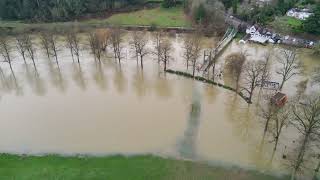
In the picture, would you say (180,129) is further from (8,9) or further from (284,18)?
(8,9)

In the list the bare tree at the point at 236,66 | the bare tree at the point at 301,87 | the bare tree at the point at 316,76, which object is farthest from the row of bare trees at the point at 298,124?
the bare tree at the point at 236,66

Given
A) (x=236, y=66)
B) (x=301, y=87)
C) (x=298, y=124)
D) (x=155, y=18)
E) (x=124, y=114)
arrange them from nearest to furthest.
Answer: (x=298, y=124)
(x=124, y=114)
(x=236, y=66)
(x=301, y=87)
(x=155, y=18)

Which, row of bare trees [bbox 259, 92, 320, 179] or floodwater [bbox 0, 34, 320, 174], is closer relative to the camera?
row of bare trees [bbox 259, 92, 320, 179]

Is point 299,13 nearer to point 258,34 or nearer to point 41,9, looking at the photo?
point 258,34

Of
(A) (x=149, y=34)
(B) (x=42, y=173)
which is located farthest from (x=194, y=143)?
(A) (x=149, y=34)

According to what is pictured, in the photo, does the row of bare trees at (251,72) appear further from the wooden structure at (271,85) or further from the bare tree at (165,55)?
the bare tree at (165,55)

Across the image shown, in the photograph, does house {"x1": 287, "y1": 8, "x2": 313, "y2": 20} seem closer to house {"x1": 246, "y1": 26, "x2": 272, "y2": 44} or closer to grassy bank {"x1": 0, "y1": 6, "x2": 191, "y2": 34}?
house {"x1": 246, "y1": 26, "x2": 272, "y2": 44}

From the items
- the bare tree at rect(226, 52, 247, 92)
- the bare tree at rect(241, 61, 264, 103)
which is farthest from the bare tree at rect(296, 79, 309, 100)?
the bare tree at rect(226, 52, 247, 92)

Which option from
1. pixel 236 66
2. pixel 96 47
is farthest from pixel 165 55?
pixel 96 47

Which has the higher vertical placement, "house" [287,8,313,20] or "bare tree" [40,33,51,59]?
"house" [287,8,313,20]
